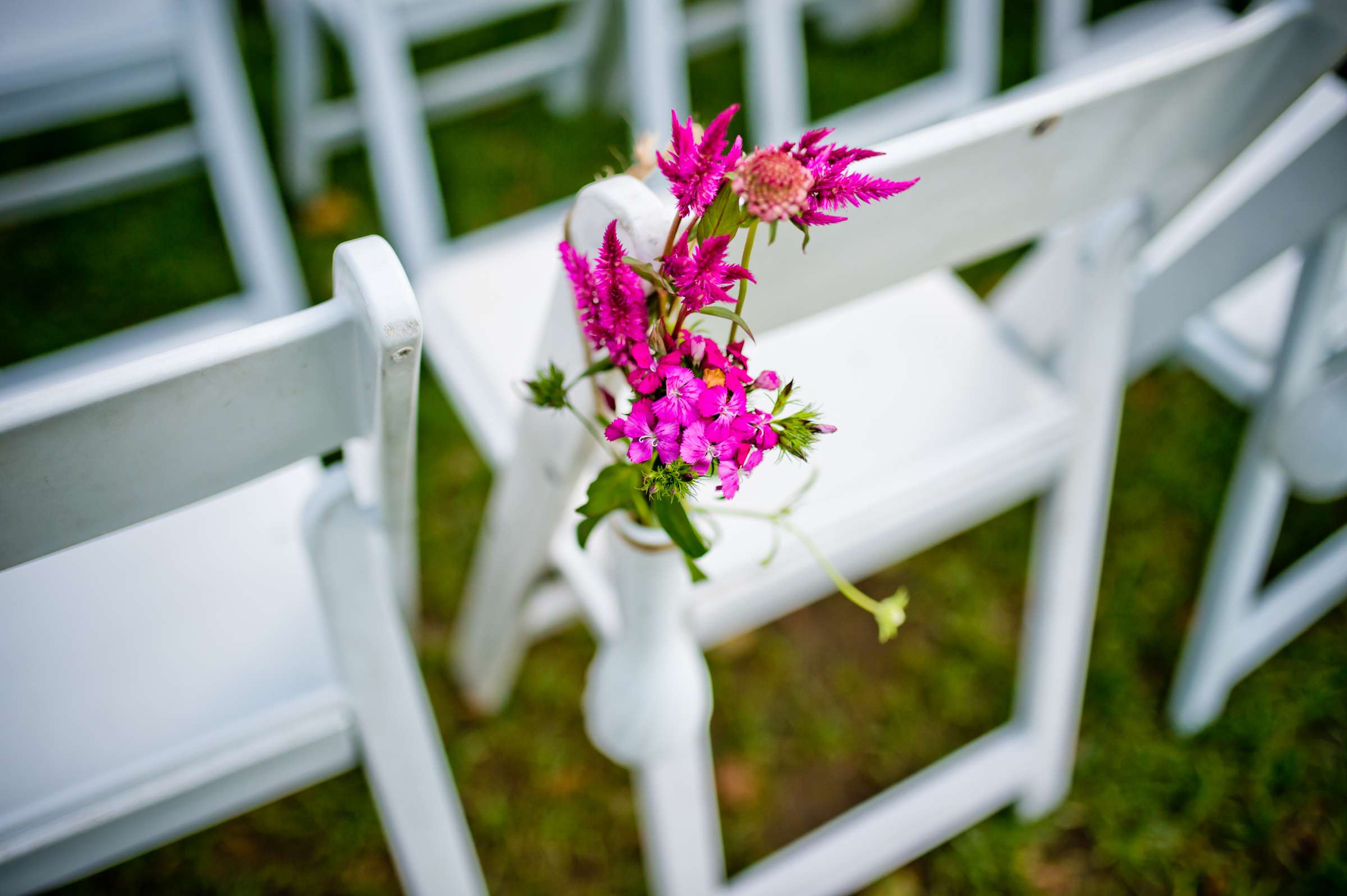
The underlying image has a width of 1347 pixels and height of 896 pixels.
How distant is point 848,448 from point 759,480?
13cm

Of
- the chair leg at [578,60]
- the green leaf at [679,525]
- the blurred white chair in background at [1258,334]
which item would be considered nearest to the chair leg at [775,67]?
the chair leg at [578,60]

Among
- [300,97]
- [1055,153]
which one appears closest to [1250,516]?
[1055,153]

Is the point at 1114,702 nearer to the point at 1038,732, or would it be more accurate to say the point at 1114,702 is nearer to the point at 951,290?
the point at 1038,732

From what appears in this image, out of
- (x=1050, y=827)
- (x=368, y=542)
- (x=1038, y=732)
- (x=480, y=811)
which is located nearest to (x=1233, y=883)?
(x=1050, y=827)

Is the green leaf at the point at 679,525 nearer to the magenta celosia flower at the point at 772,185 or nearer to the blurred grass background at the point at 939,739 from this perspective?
the magenta celosia flower at the point at 772,185

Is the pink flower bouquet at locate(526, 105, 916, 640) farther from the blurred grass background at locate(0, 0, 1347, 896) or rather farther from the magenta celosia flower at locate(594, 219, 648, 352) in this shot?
the blurred grass background at locate(0, 0, 1347, 896)

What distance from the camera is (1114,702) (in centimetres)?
162

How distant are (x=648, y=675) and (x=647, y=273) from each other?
50 centimetres

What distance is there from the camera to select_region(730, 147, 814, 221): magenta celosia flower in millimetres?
518

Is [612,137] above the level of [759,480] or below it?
below

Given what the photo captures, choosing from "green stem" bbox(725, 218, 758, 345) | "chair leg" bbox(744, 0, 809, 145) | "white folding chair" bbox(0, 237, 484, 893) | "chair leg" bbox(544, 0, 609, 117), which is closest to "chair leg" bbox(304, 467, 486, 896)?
"white folding chair" bbox(0, 237, 484, 893)

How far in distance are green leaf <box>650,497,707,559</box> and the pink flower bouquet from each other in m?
0.02

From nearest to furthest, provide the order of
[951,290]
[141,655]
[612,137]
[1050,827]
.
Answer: [141,655]
[951,290]
[1050,827]
[612,137]

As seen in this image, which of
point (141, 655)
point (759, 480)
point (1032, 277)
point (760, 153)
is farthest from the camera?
point (1032, 277)
